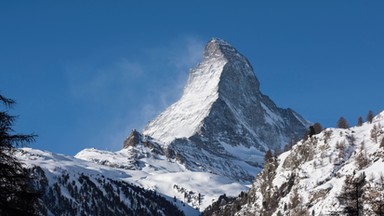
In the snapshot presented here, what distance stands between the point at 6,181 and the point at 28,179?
84cm

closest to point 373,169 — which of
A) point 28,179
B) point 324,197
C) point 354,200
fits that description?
point 324,197

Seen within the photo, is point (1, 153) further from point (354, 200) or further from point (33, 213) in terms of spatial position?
point (354, 200)

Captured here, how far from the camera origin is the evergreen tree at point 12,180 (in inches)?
949

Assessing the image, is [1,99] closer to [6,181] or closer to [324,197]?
[6,181]

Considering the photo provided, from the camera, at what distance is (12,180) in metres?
24.8

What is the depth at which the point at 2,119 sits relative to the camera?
2467 cm

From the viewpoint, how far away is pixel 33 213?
2434cm

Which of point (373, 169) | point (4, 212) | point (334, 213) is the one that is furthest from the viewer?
point (373, 169)

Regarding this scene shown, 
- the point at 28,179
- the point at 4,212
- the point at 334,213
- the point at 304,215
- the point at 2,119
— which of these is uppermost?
the point at 304,215

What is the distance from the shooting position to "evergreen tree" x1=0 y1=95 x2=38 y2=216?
2411cm

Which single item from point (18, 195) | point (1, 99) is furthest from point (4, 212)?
point (1, 99)

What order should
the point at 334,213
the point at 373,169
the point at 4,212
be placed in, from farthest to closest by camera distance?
the point at 373,169, the point at 334,213, the point at 4,212

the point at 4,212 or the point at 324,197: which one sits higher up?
the point at 324,197

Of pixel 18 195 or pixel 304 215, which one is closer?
pixel 18 195
